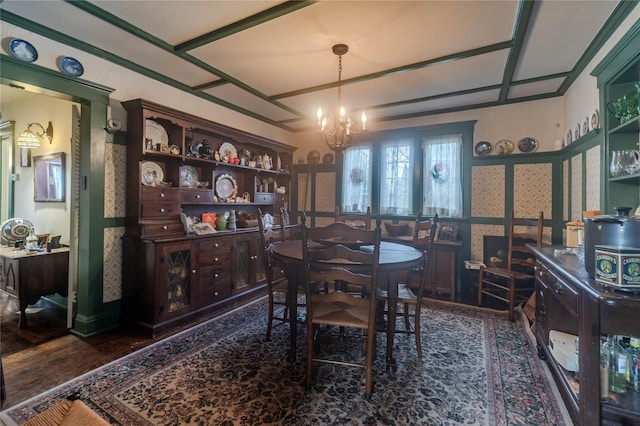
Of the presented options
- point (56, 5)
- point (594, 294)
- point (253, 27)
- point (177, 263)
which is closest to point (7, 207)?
point (177, 263)

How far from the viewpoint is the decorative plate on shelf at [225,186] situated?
4.00m

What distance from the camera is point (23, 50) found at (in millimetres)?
2271

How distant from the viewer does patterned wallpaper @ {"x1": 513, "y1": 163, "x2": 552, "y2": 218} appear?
376 centimetres

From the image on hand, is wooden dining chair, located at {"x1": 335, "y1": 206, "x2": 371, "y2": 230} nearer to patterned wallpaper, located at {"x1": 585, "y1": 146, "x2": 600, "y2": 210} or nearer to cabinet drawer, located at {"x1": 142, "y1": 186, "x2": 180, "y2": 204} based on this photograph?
cabinet drawer, located at {"x1": 142, "y1": 186, "x2": 180, "y2": 204}

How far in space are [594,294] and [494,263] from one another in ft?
9.25

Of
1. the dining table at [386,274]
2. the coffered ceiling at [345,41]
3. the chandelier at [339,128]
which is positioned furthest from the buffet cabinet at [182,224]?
the chandelier at [339,128]

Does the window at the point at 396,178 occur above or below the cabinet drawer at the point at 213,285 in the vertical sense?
above

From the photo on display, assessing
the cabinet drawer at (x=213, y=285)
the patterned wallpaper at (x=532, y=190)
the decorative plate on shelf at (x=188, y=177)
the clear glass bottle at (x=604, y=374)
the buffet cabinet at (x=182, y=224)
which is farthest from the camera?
the patterned wallpaper at (x=532, y=190)

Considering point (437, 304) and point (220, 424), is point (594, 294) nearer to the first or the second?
point (220, 424)

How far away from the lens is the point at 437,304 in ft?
12.3

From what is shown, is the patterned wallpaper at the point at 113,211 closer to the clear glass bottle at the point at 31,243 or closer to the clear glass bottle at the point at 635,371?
the clear glass bottle at the point at 31,243

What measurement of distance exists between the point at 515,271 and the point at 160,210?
14.2 ft

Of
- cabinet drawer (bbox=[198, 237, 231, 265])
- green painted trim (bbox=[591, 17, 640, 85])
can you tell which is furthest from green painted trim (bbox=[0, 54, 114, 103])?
green painted trim (bbox=[591, 17, 640, 85])

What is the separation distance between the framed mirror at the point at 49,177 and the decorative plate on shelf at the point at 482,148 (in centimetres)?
544
